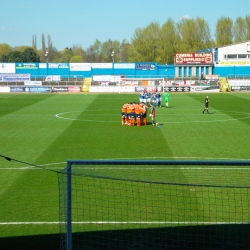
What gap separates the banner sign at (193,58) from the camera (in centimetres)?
7412

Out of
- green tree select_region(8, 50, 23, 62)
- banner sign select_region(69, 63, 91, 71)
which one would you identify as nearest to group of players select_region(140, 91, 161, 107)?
banner sign select_region(69, 63, 91, 71)

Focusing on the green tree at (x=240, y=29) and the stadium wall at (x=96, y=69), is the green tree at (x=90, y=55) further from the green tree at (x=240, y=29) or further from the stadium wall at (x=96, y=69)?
the stadium wall at (x=96, y=69)

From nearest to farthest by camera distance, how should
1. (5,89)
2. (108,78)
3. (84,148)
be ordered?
(84,148)
(5,89)
(108,78)

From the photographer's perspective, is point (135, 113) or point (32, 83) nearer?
point (135, 113)

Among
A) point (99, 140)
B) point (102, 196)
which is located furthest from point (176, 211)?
point (99, 140)

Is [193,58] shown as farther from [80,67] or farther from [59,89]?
[59,89]

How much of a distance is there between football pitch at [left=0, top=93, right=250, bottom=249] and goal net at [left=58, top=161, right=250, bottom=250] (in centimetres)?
9

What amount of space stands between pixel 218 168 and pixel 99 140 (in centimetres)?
778

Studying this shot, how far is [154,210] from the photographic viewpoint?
10.1 metres

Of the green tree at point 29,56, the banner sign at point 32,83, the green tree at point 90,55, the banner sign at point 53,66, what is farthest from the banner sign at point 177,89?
the green tree at point 90,55

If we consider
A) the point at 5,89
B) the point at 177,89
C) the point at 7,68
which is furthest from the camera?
the point at 7,68

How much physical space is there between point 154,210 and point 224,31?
102024mm

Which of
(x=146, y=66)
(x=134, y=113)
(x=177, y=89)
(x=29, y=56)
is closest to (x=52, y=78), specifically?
(x=146, y=66)

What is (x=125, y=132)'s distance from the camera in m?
22.3
